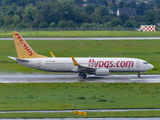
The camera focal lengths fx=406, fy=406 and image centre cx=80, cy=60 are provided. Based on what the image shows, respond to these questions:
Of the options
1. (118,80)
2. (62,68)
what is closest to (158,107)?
(118,80)

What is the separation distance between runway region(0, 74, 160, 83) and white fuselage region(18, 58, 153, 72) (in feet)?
3.54

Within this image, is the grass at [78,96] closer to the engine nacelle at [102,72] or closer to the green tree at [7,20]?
the engine nacelle at [102,72]

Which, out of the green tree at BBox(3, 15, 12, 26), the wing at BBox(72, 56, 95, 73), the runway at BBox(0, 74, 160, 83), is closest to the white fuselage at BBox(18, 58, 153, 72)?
the wing at BBox(72, 56, 95, 73)

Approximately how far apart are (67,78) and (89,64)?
11.9ft

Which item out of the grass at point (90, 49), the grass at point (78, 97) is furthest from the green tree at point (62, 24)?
the grass at point (78, 97)

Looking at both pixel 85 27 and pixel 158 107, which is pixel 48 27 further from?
pixel 158 107

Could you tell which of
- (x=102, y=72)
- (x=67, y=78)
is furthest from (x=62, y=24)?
(x=102, y=72)

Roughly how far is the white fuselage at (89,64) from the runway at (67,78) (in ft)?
3.54

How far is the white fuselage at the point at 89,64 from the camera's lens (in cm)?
5344

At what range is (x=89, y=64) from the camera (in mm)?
54031

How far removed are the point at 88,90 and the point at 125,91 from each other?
3.90 meters

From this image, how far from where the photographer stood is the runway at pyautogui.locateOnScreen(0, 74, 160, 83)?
4984 cm

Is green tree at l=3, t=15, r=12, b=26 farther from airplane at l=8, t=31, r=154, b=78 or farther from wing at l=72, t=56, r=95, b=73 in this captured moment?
wing at l=72, t=56, r=95, b=73

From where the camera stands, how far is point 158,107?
33.7 m
